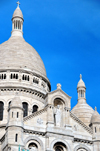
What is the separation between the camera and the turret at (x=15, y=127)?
41625mm

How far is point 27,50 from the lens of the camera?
64.1 meters

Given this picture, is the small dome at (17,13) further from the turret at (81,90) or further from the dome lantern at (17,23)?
the turret at (81,90)

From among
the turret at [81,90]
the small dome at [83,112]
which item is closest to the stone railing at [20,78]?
the small dome at [83,112]

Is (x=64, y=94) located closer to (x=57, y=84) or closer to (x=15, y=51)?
(x=57, y=84)

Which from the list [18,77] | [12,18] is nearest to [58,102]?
[18,77]

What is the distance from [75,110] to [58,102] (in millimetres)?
14404

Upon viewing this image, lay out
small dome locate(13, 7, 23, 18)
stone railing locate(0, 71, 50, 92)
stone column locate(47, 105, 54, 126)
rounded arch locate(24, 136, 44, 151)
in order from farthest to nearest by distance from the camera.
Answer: small dome locate(13, 7, 23, 18)
stone railing locate(0, 71, 50, 92)
stone column locate(47, 105, 54, 126)
rounded arch locate(24, 136, 44, 151)

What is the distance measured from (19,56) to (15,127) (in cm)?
2142

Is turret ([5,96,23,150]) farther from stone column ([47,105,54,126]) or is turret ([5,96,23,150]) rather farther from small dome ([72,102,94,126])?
small dome ([72,102,94,126])

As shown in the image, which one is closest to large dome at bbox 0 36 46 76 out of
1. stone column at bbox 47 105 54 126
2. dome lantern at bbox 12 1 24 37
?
dome lantern at bbox 12 1 24 37

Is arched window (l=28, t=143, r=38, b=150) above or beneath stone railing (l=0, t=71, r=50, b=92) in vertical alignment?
beneath

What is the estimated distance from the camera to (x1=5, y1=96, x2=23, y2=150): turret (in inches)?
1639

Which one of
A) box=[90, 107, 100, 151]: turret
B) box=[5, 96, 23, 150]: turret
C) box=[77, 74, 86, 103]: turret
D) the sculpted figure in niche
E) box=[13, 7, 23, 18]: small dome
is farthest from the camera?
box=[13, 7, 23, 18]: small dome

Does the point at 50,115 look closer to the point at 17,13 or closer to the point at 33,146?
the point at 33,146
